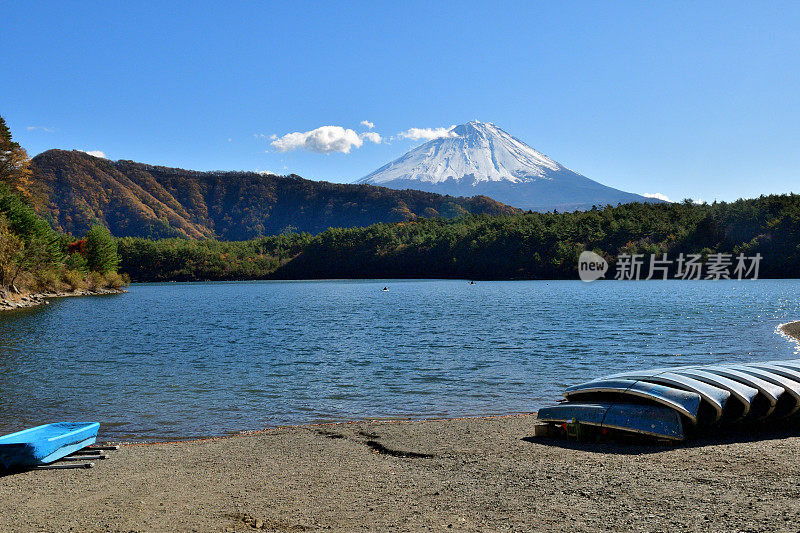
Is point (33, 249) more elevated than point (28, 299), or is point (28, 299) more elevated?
point (33, 249)

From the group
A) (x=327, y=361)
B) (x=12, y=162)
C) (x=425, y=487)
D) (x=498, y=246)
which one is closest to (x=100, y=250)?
(x=12, y=162)

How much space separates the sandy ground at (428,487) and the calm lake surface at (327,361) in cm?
369

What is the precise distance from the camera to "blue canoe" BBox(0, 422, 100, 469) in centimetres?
932

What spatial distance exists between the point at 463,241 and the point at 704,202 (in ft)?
209

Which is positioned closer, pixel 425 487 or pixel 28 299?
pixel 425 487

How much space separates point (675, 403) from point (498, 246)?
145 meters

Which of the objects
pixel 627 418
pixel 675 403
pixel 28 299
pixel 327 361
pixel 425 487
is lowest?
pixel 28 299

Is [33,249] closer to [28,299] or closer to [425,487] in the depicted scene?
[28,299]

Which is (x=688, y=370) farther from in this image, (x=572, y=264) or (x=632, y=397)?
(x=572, y=264)

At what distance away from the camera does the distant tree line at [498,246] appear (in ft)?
408

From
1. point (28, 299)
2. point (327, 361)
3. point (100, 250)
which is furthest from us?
point (100, 250)

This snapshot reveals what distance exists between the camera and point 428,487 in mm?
7754

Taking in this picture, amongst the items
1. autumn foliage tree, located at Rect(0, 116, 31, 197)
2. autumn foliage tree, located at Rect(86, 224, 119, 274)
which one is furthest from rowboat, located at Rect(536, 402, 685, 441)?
autumn foliage tree, located at Rect(86, 224, 119, 274)

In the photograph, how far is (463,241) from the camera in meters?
162
